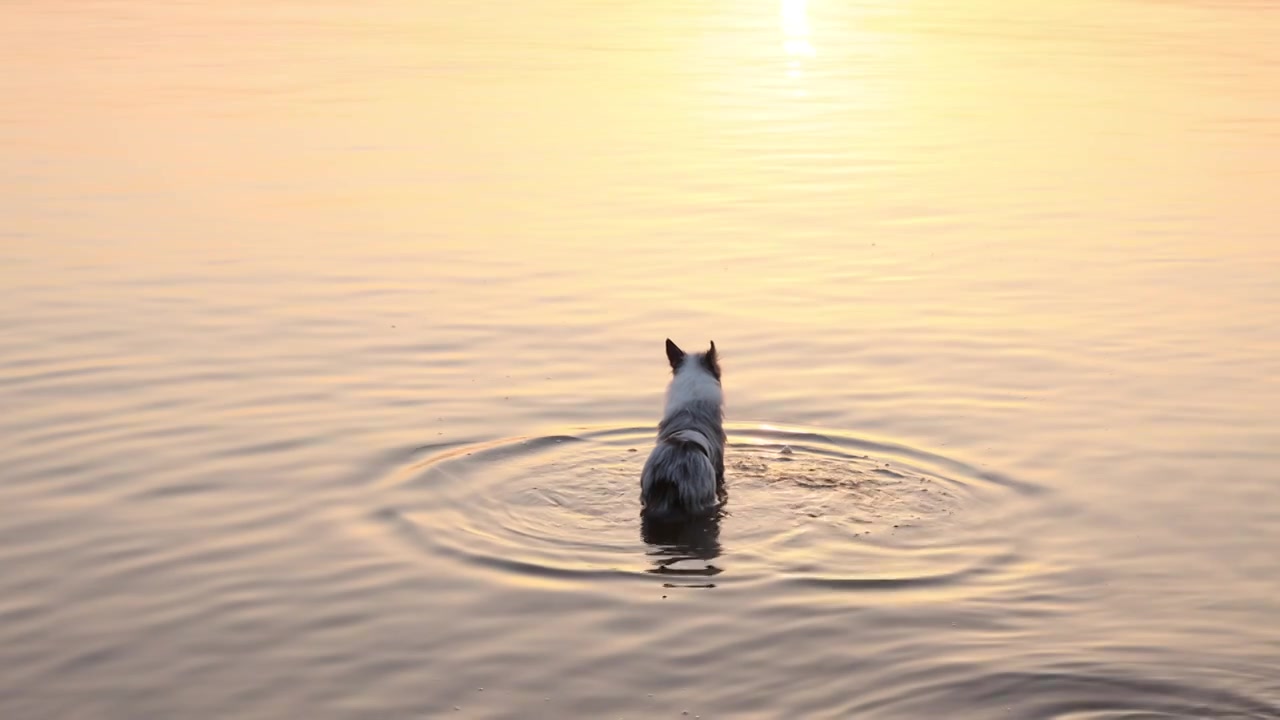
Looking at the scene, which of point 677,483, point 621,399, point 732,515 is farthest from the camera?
point 621,399

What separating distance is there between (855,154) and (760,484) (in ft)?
40.0

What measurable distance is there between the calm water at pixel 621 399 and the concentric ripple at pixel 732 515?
1.6 inches

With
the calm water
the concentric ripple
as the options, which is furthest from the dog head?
the calm water

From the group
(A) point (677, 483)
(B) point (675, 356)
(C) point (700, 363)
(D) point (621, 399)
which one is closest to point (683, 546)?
(A) point (677, 483)

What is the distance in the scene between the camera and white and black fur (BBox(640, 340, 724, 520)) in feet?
34.1

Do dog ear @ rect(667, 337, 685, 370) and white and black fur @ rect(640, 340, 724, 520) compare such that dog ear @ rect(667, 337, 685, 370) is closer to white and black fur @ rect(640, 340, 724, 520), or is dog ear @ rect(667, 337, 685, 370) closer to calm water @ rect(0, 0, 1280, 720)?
white and black fur @ rect(640, 340, 724, 520)

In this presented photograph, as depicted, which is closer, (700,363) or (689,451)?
(689,451)

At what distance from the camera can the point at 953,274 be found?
16547mm

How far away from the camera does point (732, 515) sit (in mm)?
10617

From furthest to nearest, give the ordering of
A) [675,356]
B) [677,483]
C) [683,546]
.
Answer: [675,356]
[677,483]
[683,546]

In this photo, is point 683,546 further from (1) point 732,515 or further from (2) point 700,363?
(2) point 700,363

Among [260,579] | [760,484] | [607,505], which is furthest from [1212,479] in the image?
[260,579]

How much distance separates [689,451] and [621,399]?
8.22 ft

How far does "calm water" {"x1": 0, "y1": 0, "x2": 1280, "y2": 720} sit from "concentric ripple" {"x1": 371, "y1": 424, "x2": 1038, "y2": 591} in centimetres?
4
